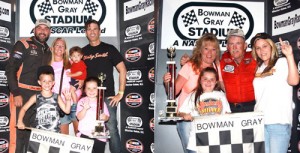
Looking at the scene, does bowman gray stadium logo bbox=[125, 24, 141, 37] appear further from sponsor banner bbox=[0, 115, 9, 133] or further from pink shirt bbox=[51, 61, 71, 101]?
sponsor banner bbox=[0, 115, 9, 133]

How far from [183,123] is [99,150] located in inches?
36.1

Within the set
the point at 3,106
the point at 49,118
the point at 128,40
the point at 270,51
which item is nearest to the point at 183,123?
the point at 270,51

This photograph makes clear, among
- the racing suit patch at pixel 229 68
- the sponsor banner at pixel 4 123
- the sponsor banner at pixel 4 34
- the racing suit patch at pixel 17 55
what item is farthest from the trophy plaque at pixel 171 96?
the sponsor banner at pixel 4 34

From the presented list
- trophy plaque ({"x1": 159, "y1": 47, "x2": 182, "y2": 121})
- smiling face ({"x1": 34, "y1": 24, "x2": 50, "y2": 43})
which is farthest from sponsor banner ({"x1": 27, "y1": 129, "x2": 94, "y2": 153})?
smiling face ({"x1": 34, "y1": 24, "x2": 50, "y2": 43})

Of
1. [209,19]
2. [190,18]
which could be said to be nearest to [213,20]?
[209,19]

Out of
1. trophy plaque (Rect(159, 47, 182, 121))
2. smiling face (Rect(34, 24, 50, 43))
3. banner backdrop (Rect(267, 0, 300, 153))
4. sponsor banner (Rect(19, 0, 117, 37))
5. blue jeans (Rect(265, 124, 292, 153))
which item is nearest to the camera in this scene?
blue jeans (Rect(265, 124, 292, 153))

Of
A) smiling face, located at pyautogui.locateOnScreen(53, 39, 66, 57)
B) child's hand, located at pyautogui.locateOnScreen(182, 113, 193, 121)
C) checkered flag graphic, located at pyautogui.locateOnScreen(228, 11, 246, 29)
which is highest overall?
checkered flag graphic, located at pyautogui.locateOnScreen(228, 11, 246, 29)

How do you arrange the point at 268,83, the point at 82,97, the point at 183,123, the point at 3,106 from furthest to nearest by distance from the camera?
1. the point at 3,106
2. the point at 82,97
3. the point at 183,123
4. the point at 268,83

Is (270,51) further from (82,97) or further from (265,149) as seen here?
(82,97)

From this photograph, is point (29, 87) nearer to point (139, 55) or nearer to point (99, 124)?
point (99, 124)

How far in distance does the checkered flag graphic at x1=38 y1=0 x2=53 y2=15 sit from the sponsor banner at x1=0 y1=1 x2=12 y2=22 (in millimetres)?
390

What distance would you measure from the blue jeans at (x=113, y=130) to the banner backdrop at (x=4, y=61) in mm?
1365

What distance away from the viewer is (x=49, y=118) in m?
4.02

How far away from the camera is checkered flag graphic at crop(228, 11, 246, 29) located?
16.7ft
